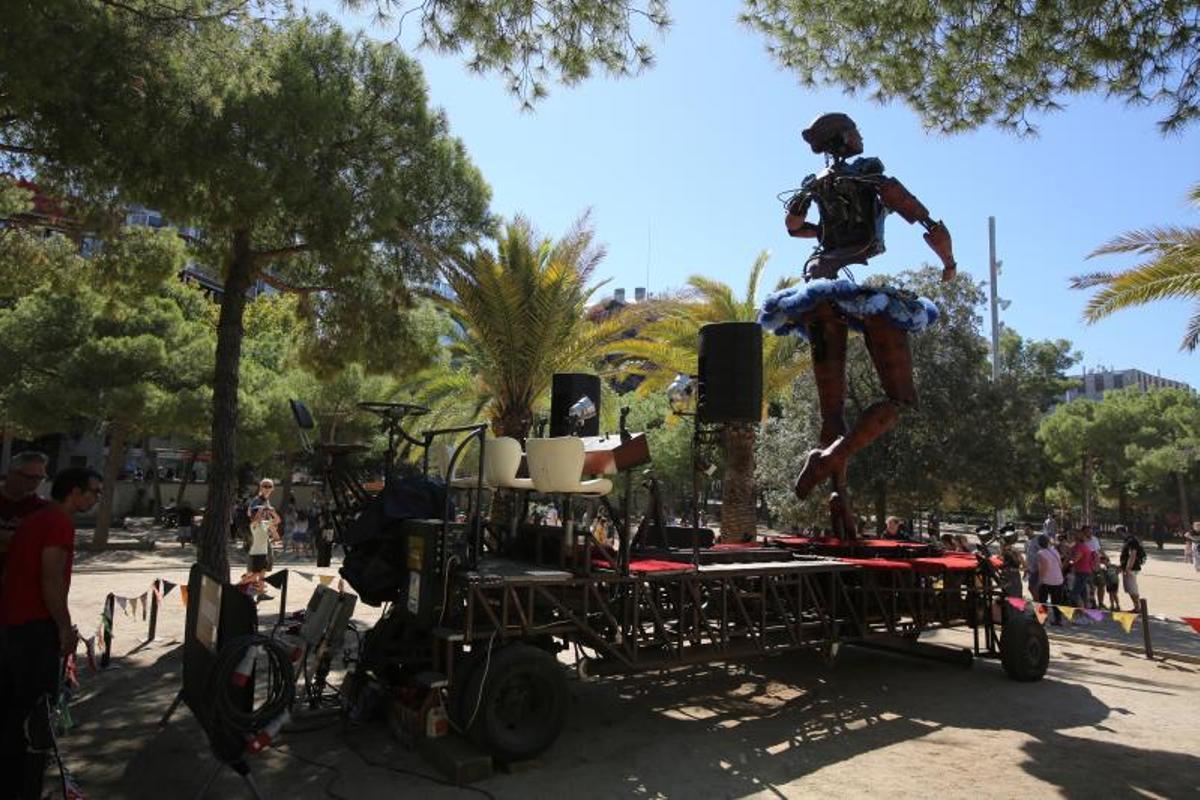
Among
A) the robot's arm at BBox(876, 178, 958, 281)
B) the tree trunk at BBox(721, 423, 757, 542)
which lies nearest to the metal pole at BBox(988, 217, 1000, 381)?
the tree trunk at BBox(721, 423, 757, 542)

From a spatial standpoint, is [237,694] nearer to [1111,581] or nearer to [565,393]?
[565,393]

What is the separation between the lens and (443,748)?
532cm

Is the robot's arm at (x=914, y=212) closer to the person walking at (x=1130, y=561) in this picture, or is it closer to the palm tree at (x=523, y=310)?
the palm tree at (x=523, y=310)

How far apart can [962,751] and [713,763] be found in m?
2.07

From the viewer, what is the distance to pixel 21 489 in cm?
532

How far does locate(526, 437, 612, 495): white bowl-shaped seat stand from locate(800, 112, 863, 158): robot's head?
527cm

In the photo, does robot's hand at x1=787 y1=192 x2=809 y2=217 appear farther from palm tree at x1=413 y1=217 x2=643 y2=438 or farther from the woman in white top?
the woman in white top

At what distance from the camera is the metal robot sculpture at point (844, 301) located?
8289mm

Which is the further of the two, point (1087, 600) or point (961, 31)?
point (1087, 600)

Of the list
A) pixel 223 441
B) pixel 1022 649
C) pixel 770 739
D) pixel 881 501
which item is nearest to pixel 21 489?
pixel 223 441

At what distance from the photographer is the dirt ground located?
5230 mm

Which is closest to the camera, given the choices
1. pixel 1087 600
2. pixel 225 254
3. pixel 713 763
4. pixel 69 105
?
pixel 713 763

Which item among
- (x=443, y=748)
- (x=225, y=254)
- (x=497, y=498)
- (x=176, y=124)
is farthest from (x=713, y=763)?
(x=225, y=254)

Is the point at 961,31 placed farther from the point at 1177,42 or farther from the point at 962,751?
the point at 962,751
